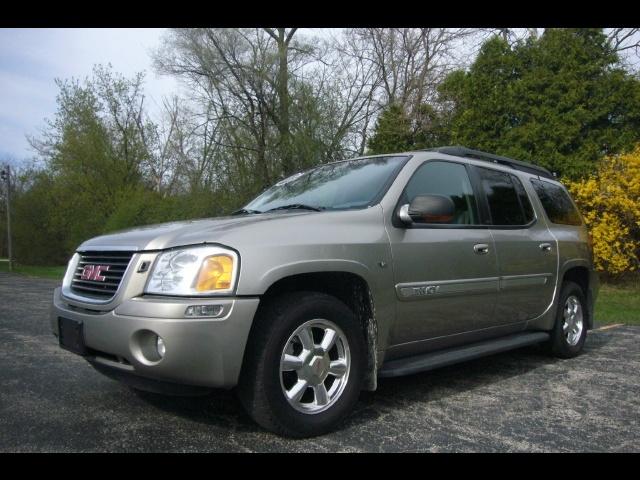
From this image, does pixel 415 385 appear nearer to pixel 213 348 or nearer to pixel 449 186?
pixel 449 186

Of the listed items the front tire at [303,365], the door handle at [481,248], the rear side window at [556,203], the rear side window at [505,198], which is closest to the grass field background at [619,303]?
the rear side window at [556,203]

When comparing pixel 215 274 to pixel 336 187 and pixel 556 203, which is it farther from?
pixel 556 203

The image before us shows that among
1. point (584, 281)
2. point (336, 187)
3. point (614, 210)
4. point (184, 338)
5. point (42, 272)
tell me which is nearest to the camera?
point (184, 338)

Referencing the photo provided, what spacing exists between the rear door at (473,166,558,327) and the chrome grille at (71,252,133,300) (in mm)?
2791

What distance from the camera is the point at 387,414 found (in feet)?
11.8

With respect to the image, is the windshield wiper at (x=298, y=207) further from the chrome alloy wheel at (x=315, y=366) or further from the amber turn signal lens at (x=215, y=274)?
the amber turn signal lens at (x=215, y=274)

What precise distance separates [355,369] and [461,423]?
0.77 meters

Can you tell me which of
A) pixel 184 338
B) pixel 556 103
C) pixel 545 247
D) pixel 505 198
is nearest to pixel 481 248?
pixel 505 198

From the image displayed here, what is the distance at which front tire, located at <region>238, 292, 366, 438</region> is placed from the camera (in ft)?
9.67

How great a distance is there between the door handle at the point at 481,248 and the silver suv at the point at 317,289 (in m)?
0.01

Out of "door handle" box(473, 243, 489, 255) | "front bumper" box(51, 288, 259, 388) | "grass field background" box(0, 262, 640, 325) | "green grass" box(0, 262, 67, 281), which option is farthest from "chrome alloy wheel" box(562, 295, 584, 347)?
"green grass" box(0, 262, 67, 281)

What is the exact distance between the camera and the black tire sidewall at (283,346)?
296 cm

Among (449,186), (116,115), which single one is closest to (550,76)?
(449,186)

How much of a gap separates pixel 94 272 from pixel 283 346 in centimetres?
126
